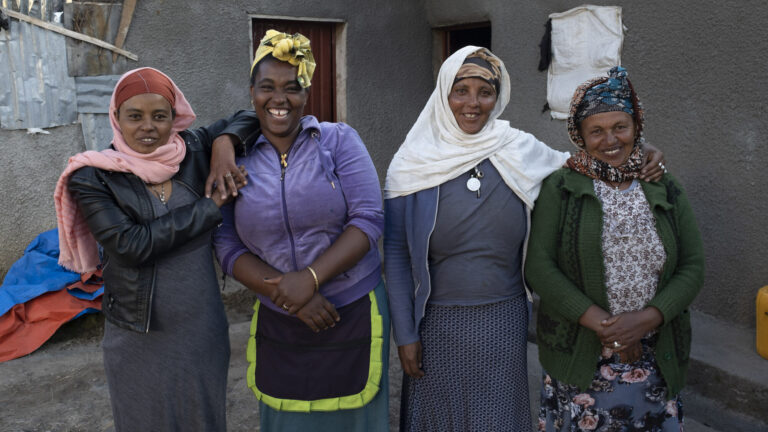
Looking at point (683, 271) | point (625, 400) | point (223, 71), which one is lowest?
point (625, 400)

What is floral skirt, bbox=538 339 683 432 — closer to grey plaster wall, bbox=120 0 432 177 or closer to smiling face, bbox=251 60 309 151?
smiling face, bbox=251 60 309 151

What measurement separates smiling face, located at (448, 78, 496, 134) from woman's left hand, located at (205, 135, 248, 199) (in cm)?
79

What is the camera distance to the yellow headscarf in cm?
212

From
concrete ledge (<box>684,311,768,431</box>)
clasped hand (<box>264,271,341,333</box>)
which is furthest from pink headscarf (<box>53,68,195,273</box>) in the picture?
concrete ledge (<box>684,311,768,431</box>)

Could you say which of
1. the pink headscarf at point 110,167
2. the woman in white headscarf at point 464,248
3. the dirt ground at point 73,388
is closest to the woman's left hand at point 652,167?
the woman in white headscarf at point 464,248

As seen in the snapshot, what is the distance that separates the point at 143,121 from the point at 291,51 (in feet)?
1.85

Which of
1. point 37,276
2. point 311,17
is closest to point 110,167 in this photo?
point 37,276

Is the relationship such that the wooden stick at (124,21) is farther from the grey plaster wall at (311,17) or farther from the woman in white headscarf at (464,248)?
the woman in white headscarf at (464,248)

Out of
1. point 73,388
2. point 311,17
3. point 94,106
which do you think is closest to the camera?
point 73,388

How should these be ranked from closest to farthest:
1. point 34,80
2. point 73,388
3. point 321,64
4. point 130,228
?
point 130,228 < point 73,388 < point 34,80 < point 321,64

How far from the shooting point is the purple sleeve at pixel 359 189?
2.16m

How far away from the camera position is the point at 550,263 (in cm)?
215

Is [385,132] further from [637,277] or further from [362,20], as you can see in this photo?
[637,277]

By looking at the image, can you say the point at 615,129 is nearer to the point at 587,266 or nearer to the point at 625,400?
the point at 587,266
